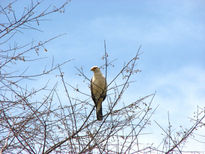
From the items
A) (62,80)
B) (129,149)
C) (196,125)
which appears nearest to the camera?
(129,149)

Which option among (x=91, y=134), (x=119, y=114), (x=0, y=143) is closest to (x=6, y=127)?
(x=0, y=143)

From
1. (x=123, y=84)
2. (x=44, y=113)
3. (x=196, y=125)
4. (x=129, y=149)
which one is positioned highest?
(x=123, y=84)

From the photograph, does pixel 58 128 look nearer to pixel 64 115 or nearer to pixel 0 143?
pixel 64 115

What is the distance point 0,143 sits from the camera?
143 inches

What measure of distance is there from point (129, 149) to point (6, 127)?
1.47 metres

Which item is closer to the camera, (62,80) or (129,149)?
(129,149)

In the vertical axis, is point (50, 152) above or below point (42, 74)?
below

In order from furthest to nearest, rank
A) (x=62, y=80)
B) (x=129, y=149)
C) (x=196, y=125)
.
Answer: (x=62, y=80) < (x=196, y=125) < (x=129, y=149)

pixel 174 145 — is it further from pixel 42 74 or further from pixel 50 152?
pixel 42 74

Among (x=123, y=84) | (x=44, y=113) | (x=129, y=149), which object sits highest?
(x=123, y=84)

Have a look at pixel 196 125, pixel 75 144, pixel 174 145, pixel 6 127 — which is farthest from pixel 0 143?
pixel 196 125

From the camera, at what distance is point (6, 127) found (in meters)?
3.55

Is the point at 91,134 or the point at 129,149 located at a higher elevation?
the point at 91,134

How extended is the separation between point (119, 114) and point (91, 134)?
522 mm
